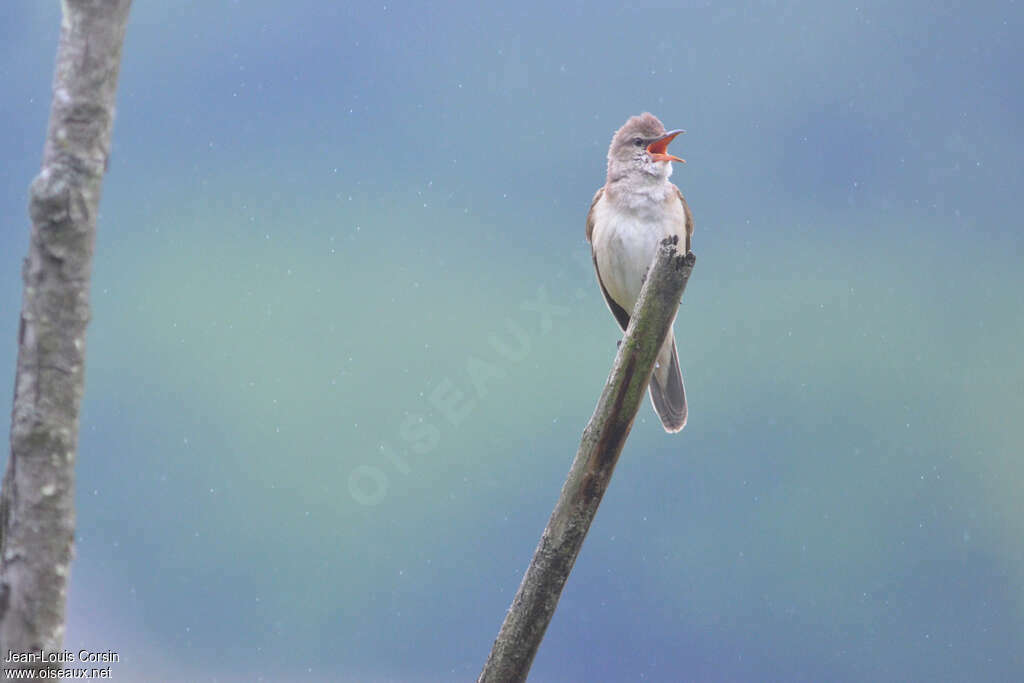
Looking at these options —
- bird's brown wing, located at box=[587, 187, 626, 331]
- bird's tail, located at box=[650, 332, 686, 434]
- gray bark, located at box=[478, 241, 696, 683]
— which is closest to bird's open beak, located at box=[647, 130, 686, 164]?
bird's brown wing, located at box=[587, 187, 626, 331]

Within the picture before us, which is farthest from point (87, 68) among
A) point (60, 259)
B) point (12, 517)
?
point (12, 517)

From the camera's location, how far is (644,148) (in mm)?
5105

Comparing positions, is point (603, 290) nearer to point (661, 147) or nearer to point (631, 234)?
point (631, 234)

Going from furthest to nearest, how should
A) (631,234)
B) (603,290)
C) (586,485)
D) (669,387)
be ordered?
(603,290)
(669,387)
(631,234)
(586,485)

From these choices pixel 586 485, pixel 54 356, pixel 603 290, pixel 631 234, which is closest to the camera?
pixel 54 356

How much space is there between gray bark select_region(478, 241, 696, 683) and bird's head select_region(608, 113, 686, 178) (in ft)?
5.25

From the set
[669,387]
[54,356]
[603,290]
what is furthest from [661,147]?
[54,356]

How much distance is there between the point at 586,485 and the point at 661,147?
7.28ft

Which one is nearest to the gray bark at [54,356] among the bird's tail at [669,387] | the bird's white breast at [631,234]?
the bird's white breast at [631,234]

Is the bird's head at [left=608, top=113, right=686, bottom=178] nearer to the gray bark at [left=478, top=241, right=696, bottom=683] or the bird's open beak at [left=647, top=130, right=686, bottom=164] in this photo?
the bird's open beak at [left=647, top=130, right=686, bottom=164]

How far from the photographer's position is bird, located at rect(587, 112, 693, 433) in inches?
198

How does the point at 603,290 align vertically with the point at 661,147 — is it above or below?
below

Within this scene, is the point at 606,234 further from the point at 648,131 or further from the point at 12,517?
the point at 12,517

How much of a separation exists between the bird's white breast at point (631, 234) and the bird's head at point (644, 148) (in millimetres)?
148
